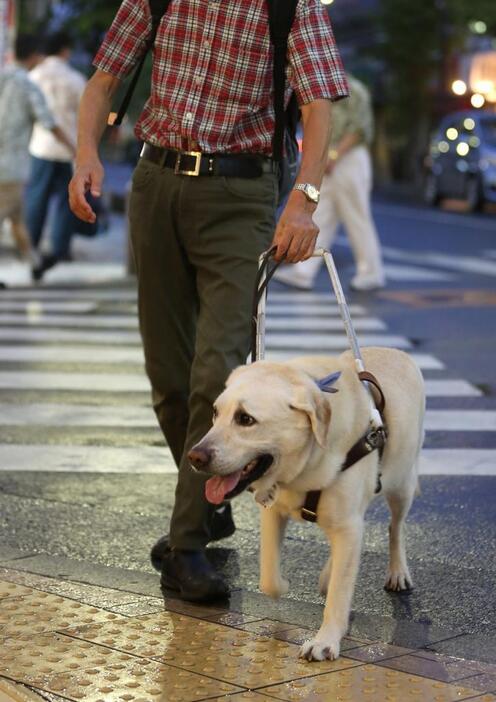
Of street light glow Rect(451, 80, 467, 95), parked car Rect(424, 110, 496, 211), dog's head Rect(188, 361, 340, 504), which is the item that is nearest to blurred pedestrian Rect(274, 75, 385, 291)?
dog's head Rect(188, 361, 340, 504)

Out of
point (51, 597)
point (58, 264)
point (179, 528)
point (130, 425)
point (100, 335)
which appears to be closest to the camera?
point (51, 597)

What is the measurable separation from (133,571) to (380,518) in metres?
1.24

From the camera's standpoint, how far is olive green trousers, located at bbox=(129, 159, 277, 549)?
541 cm

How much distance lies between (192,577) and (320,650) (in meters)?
0.82

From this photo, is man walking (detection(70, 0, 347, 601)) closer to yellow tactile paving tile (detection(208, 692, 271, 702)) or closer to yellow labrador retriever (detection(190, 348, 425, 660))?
yellow labrador retriever (detection(190, 348, 425, 660))

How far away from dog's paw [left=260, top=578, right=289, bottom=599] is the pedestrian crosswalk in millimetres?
2371

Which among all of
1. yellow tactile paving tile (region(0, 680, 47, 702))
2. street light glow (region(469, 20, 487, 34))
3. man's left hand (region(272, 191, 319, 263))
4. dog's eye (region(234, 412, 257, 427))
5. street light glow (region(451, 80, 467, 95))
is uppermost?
street light glow (region(469, 20, 487, 34))

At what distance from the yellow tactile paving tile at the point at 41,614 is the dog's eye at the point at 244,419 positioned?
83 centimetres

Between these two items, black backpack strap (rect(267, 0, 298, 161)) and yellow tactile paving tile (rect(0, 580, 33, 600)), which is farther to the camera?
black backpack strap (rect(267, 0, 298, 161))

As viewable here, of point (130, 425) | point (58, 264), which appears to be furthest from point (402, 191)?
point (130, 425)

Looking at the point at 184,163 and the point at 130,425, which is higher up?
the point at 184,163

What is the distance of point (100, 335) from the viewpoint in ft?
39.2

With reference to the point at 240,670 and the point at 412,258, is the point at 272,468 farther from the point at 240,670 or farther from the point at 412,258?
the point at 412,258

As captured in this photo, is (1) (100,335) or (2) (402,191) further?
(2) (402,191)
